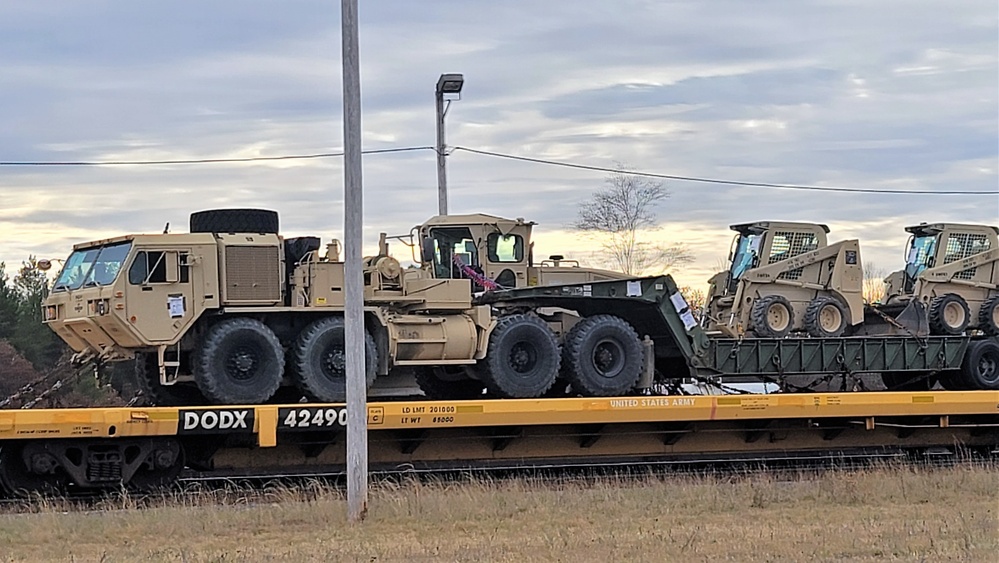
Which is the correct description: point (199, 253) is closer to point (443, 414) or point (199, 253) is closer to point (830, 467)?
point (443, 414)

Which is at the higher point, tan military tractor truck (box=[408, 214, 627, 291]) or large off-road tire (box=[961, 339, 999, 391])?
tan military tractor truck (box=[408, 214, 627, 291])

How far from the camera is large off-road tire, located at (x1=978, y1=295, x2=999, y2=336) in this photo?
857 inches

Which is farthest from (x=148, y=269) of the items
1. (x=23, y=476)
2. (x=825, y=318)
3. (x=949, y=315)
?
(x=949, y=315)

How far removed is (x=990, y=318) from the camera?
2183 cm

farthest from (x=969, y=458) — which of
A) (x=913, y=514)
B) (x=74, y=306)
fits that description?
(x=74, y=306)

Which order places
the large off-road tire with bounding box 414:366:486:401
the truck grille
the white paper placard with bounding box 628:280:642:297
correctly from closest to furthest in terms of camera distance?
the truck grille → the white paper placard with bounding box 628:280:642:297 → the large off-road tire with bounding box 414:366:486:401

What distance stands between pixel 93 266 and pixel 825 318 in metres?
10.4

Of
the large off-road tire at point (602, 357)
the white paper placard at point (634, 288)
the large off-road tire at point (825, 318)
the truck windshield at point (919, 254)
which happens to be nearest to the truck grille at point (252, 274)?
the large off-road tire at point (602, 357)

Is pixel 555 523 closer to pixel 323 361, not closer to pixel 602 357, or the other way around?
pixel 323 361

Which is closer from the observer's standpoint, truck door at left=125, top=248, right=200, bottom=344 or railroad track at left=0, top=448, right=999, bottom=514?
railroad track at left=0, top=448, right=999, bottom=514

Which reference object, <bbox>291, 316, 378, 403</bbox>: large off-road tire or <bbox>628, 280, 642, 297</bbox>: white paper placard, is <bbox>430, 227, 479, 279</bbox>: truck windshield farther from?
<bbox>291, 316, 378, 403</bbox>: large off-road tire

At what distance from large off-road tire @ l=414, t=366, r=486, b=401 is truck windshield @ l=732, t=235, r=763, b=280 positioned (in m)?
5.30

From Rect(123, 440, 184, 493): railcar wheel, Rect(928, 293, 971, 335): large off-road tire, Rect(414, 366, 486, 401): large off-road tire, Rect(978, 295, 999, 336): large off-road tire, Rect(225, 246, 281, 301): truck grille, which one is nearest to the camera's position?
Rect(123, 440, 184, 493): railcar wheel

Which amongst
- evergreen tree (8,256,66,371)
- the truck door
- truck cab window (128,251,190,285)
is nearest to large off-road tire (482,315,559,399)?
the truck door
